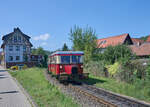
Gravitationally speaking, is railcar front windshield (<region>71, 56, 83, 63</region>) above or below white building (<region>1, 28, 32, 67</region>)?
below

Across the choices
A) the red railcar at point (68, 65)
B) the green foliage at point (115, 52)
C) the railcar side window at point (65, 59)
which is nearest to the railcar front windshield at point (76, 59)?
the red railcar at point (68, 65)

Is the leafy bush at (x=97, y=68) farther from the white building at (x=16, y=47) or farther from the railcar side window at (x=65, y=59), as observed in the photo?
the white building at (x=16, y=47)

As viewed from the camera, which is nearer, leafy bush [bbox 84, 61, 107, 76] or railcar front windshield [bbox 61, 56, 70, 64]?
railcar front windshield [bbox 61, 56, 70, 64]

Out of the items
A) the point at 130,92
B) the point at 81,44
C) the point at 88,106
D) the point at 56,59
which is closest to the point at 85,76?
the point at 56,59

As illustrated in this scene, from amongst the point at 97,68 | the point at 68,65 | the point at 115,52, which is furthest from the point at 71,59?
the point at 115,52

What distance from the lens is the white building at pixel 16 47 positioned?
4058cm

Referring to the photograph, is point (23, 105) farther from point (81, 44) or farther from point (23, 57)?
point (23, 57)

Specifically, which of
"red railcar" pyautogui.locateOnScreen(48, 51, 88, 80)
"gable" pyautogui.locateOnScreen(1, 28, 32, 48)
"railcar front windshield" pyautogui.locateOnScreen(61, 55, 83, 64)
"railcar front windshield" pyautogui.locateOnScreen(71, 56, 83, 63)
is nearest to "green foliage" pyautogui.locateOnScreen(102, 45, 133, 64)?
"railcar front windshield" pyautogui.locateOnScreen(71, 56, 83, 63)

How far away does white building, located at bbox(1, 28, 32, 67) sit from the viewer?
4058 cm

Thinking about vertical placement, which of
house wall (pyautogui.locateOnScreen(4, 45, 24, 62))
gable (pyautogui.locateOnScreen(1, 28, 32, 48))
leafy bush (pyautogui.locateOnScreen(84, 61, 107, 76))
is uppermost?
gable (pyautogui.locateOnScreen(1, 28, 32, 48))

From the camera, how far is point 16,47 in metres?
41.8

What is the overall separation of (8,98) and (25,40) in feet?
117

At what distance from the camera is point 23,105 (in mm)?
7305

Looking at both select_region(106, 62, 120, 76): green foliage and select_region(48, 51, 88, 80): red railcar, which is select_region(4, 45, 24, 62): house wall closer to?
select_region(48, 51, 88, 80): red railcar
